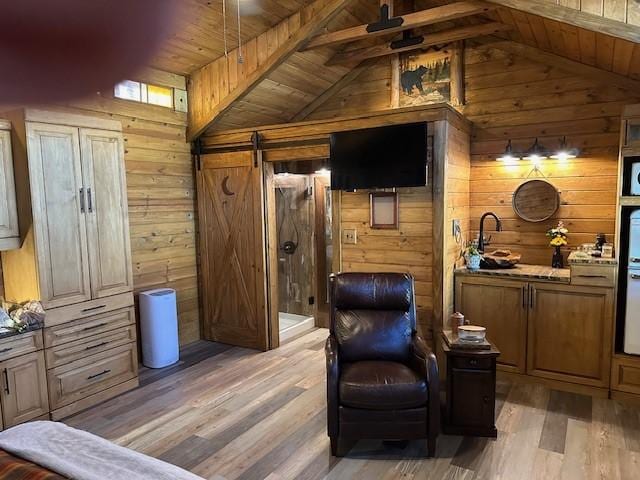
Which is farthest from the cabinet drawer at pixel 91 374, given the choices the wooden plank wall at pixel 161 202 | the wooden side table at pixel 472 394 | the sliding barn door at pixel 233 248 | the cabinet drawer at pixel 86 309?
the wooden side table at pixel 472 394

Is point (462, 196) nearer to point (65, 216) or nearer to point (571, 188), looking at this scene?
point (571, 188)

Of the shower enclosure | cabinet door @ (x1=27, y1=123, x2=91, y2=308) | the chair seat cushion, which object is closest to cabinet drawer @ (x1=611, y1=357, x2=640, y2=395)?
the chair seat cushion

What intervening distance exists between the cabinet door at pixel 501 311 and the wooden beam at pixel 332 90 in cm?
259

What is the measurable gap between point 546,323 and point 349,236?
71.6 inches

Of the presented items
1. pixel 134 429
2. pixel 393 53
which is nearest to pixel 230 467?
pixel 134 429

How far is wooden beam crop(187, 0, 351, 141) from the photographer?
11.7 feet

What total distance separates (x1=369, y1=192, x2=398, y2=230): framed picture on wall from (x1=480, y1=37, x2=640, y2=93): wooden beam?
183 centimetres

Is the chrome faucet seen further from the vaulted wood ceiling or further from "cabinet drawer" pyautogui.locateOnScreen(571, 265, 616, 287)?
the vaulted wood ceiling

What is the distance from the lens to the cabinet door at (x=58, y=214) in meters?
2.99

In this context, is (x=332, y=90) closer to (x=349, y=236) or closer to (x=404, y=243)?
(x=349, y=236)

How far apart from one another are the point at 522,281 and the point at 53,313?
11.8ft

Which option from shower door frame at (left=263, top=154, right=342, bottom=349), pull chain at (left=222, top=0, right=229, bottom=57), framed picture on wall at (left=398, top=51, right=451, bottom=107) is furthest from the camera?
framed picture on wall at (left=398, top=51, right=451, bottom=107)

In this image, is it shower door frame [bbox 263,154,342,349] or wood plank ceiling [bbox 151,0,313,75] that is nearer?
wood plank ceiling [bbox 151,0,313,75]

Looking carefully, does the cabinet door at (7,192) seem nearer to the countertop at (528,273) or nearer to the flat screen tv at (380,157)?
the flat screen tv at (380,157)
